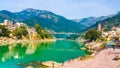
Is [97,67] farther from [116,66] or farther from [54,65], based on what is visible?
[54,65]

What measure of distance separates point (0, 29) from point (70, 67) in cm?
14186

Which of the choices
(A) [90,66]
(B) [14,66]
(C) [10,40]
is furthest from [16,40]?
(A) [90,66]

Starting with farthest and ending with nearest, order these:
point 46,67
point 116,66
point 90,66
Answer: point 46,67 → point 90,66 → point 116,66

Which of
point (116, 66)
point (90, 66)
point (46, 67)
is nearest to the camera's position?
point (116, 66)

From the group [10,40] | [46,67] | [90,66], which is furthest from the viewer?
[10,40]

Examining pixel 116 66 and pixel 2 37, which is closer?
pixel 116 66

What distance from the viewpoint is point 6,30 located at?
198m

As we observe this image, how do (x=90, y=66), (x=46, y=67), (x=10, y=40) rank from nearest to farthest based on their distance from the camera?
(x=90, y=66), (x=46, y=67), (x=10, y=40)

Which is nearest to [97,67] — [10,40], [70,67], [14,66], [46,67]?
[70,67]

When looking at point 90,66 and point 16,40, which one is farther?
point 16,40

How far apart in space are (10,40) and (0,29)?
11.2 meters

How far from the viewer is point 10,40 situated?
7589 inches

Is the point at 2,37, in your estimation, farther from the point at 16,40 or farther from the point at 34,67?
the point at 34,67

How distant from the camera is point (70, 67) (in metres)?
62.2
